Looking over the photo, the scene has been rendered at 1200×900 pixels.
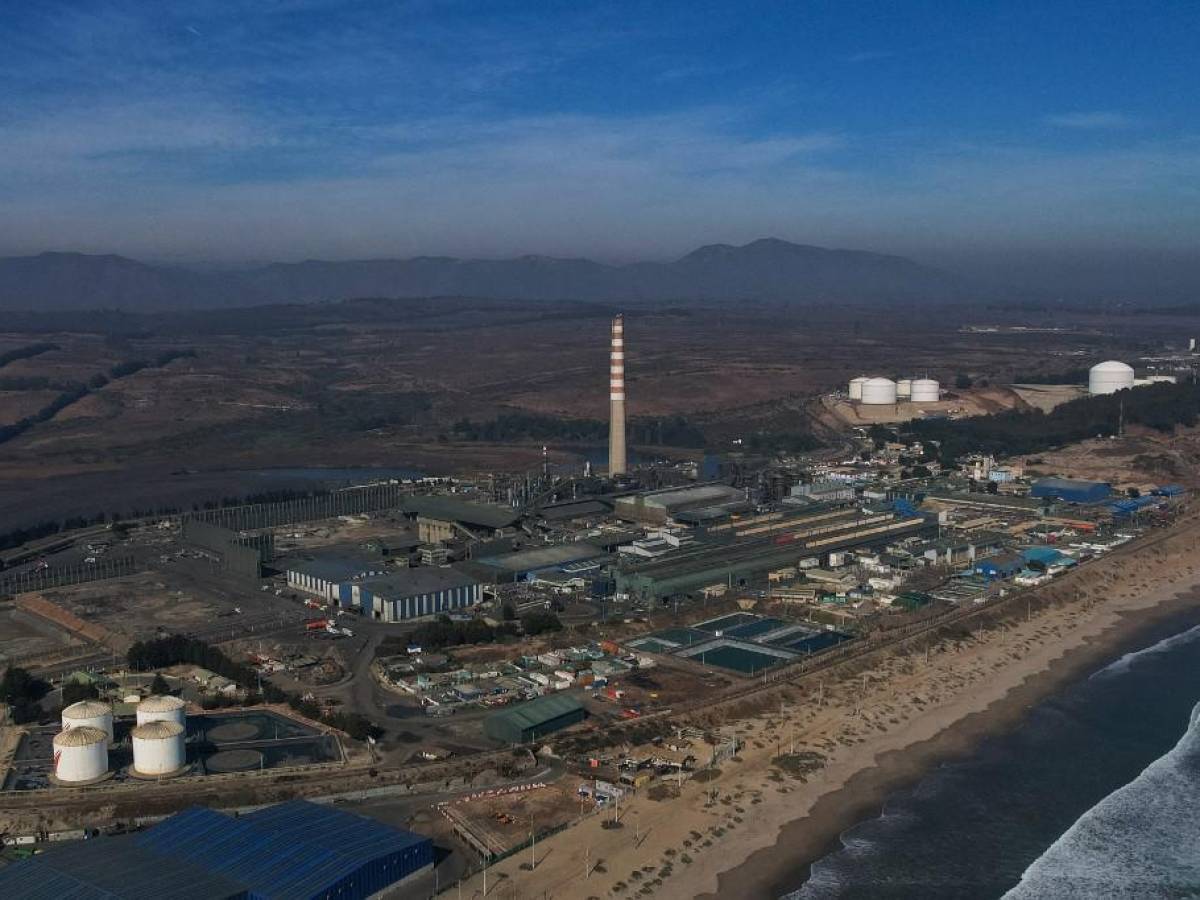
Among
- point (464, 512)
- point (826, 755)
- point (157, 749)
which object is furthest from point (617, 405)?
point (157, 749)

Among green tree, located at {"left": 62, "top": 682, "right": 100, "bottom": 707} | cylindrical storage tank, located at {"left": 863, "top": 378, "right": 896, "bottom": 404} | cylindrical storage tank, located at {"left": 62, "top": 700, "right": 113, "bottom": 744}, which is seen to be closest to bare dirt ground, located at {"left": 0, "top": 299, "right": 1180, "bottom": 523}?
cylindrical storage tank, located at {"left": 863, "top": 378, "right": 896, "bottom": 404}

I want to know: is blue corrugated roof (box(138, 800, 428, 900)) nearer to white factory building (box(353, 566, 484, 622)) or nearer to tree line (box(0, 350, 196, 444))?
white factory building (box(353, 566, 484, 622))

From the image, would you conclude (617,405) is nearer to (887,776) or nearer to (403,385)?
(887,776)

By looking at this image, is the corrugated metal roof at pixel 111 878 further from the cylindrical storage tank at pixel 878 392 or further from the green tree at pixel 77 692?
the cylindrical storage tank at pixel 878 392

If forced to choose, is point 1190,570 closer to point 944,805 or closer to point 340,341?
point 944,805

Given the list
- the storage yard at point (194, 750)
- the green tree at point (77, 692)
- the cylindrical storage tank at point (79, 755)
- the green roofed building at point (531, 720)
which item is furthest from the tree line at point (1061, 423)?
the cylindrical storage tank at point (79, 755)

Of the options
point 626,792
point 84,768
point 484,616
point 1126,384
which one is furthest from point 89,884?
point 1126,384
